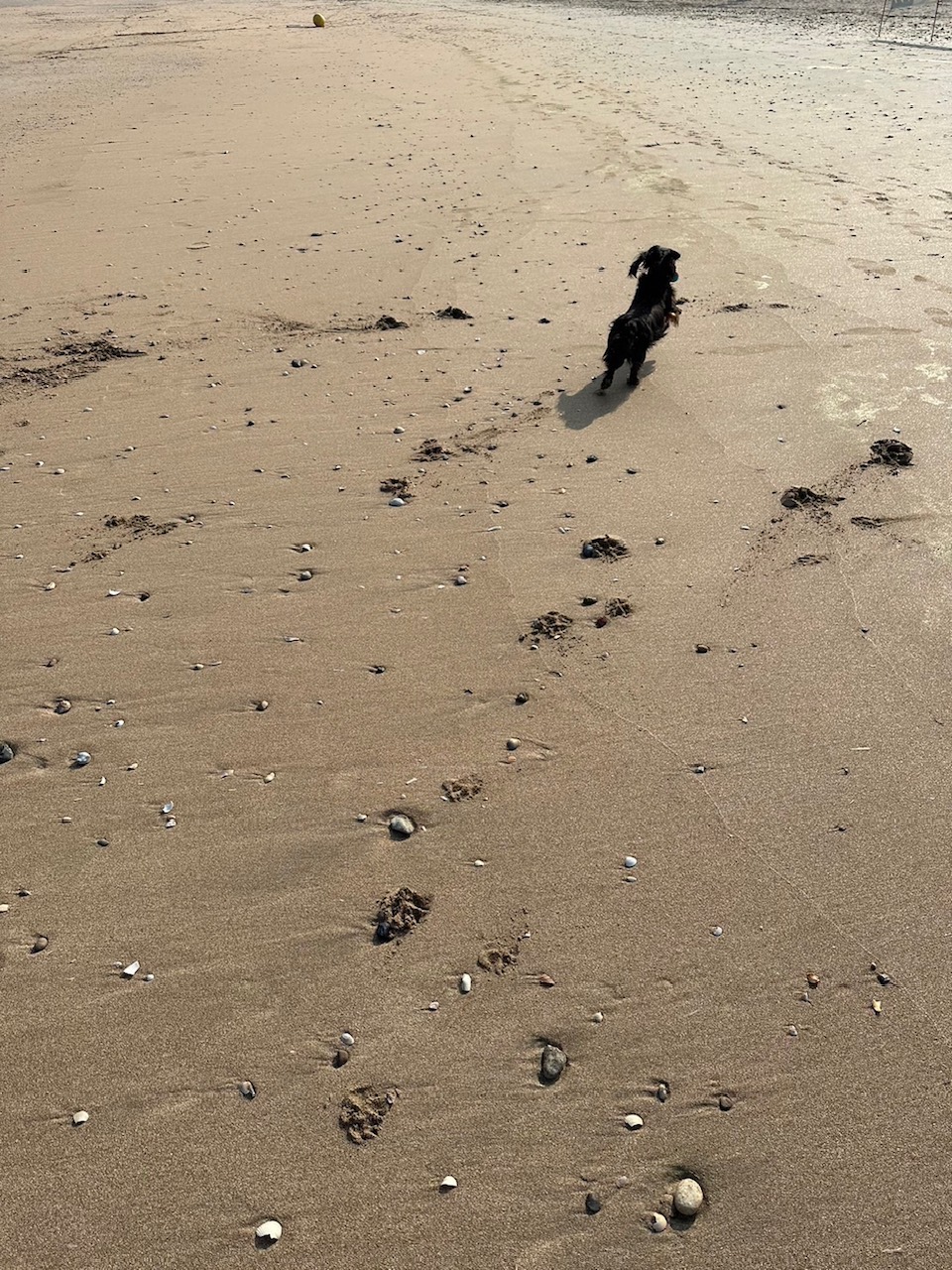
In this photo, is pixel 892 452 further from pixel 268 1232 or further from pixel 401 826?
pixel 268 1232

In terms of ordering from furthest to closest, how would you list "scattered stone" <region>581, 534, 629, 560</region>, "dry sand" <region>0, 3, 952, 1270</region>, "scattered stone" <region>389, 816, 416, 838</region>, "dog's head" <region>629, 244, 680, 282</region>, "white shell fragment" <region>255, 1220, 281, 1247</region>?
1. "dog's head" <region>629, 244, 680, 282</region>
2. "scattered stone" <region>581, 534, 629, 560</region>
3. "scattered stone" <region>389, 816, 416, 838</region>
4. "dry sand" <region>0, 3, 952, 1270</region>
5. "white shell fragment" <region>255, 1220, 281, 1247</region>

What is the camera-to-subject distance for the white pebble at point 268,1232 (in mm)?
2484

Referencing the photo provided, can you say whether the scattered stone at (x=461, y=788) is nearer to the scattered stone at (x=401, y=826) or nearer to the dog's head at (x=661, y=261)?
the scattered stone at (x=401, y=826)

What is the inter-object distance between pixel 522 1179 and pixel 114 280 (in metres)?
7.82

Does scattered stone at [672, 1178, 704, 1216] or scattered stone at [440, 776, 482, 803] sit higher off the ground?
scattered stone at [440, 776, 482, 803]

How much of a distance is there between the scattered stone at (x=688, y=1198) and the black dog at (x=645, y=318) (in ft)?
16.1

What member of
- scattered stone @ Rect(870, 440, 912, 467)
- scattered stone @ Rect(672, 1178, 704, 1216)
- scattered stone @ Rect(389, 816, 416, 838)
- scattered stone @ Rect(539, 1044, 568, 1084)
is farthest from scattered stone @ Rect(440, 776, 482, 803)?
scattered stone @ Rect(870, 440, 912, 467)

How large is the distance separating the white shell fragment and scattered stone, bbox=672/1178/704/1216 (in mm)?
1042

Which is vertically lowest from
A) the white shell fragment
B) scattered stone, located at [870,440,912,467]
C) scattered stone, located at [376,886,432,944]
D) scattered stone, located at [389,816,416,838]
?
the white shell fragment

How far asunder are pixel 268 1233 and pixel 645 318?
5.54 m

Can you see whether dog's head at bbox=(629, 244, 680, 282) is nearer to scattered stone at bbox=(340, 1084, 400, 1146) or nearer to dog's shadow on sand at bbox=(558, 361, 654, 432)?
dog's shadow on sand at bbox=(558, 361, 654, 432)

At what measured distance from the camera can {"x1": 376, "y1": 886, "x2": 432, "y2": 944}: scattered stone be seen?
10.5ft

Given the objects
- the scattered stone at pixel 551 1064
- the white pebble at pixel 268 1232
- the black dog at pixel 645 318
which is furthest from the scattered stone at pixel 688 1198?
the black dog at pixel 645 318

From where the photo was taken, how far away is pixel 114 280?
8.16 metres
